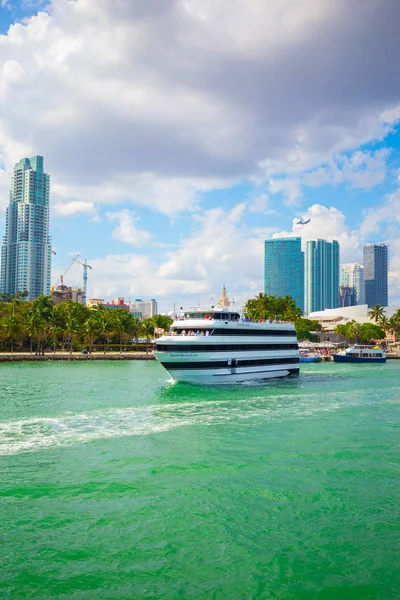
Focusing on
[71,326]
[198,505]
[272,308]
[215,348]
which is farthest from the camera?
[272,308]

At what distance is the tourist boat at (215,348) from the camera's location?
44.1 metres

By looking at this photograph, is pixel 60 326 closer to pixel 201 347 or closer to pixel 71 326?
pixel 71 326

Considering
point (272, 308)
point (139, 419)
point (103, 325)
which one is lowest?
point (139, 419)

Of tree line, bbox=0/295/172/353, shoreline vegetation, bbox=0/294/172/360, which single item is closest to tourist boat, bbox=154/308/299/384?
shoreline vegetation, bbox=0/294/172/360

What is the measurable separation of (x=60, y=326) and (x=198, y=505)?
93.2 m

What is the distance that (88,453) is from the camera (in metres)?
22.7

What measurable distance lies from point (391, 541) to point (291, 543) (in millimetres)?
2887

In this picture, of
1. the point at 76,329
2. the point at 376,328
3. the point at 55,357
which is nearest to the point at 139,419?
the point at 55,357

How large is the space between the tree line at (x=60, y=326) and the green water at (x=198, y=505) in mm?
67829

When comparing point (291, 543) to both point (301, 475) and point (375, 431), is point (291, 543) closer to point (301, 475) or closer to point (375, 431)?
point (301, 475)

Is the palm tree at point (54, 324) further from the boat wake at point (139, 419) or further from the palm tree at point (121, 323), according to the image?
the boat wake at point (139, 419)

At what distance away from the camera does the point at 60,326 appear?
10500cm

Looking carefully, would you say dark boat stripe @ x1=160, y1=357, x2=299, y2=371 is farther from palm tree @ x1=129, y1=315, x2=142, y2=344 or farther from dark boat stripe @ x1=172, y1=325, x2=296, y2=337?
palm tree @ x1=129, y1=315, x2=142, y2=344

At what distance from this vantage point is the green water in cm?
1214
